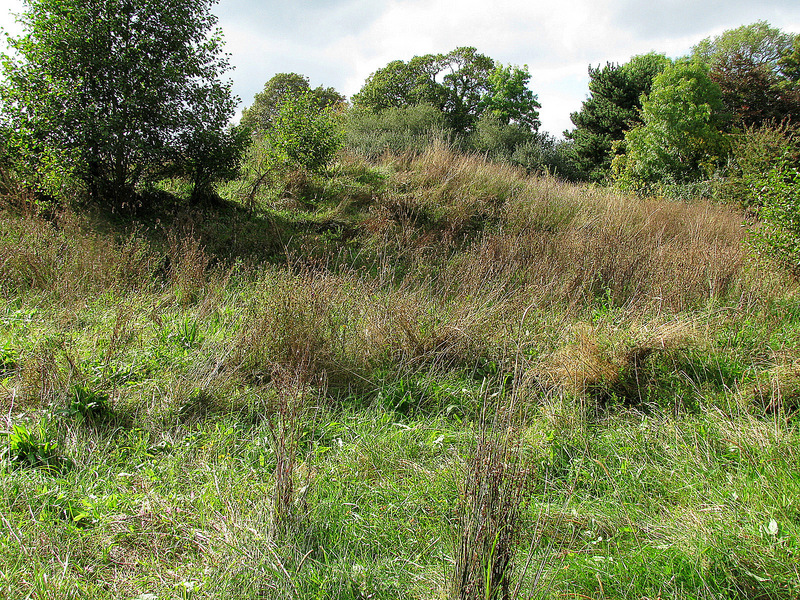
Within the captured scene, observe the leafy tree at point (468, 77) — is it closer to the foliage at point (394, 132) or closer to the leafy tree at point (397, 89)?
the leafy tree at point (397, 89)

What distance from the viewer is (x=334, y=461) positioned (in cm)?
262

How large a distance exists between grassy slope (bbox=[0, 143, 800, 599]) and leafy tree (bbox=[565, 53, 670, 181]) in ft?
65.2

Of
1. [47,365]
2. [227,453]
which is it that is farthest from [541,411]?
[47,365]

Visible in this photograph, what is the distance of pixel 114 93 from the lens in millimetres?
6766

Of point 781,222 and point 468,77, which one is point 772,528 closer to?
point 781,222

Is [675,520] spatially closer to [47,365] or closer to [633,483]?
[633,483]

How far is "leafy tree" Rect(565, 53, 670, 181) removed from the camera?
75.4 feet

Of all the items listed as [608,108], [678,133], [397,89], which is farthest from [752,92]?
A: [397,89]

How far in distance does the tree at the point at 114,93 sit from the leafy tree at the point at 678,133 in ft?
50.4

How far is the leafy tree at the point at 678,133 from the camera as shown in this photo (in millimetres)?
17375

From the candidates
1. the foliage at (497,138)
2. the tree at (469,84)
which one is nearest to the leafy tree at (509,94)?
the tree at (469,84)

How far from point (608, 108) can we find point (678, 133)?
678 centimetres

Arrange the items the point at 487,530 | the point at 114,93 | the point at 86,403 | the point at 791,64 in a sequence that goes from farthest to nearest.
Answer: the point at 791,64, the point at 114,93, the point at 86,403, the point at 487,530

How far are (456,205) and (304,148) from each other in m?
3.13
